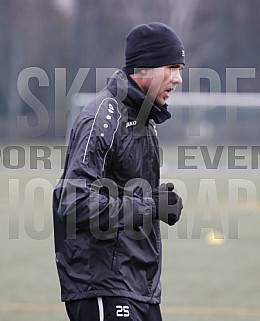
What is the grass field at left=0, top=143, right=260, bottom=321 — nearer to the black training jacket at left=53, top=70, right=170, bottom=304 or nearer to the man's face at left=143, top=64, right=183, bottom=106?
the black training jacket at left=53, top=70, right=170, bottom=304

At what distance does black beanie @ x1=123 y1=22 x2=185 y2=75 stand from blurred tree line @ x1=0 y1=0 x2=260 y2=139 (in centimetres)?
1650

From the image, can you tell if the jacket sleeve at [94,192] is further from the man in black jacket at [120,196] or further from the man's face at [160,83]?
the man's face at [160,83]

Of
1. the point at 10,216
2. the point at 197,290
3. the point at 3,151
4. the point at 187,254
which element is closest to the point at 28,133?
the point at 3,151

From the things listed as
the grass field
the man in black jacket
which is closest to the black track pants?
the man in black jacket

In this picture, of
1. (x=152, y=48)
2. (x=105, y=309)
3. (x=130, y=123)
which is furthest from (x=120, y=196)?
(x=152, y=48)

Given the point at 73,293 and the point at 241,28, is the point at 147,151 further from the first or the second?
the point at 241,28

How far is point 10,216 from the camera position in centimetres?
1069

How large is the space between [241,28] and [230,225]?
1178cm

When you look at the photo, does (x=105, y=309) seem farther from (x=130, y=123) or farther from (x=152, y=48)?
(x=152, y=48)

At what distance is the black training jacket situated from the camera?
3.05 meters

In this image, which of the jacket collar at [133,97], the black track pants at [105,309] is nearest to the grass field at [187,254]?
the black track pants at [105,309]

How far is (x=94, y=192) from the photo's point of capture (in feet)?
9.99

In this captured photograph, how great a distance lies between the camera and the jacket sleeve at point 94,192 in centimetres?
303

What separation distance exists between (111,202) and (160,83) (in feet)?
1.55
